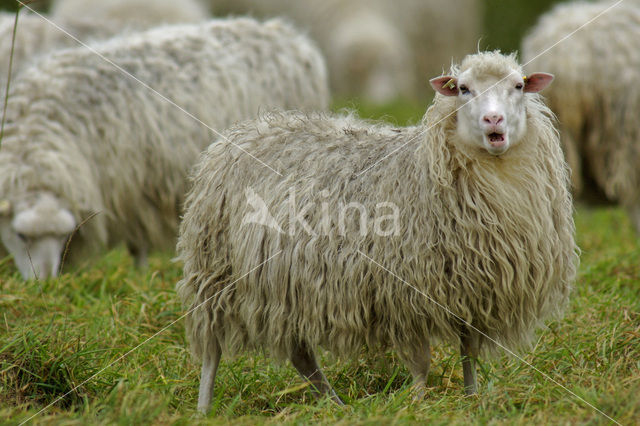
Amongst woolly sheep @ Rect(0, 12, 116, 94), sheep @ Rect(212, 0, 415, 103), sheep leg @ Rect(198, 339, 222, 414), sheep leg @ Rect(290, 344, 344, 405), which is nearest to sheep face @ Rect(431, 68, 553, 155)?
sheep leg @ Rect(290, 344, 344, 405)

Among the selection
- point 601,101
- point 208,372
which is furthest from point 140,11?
point 208,372

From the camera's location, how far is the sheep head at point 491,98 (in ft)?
10.1

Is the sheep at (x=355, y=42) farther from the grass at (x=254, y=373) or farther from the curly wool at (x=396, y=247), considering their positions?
the curly wool at (x=396, y=247)

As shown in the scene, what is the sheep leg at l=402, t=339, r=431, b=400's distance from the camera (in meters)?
3.29

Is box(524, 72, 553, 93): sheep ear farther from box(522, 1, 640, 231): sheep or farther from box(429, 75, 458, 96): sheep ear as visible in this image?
box(522, 1, 640, 231): sheep

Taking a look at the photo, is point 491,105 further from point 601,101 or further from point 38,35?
point 38,35

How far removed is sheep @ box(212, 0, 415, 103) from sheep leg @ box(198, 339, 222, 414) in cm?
916

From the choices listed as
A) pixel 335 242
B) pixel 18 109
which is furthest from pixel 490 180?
Result: pixel 18 109

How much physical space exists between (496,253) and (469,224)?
0.48 feet

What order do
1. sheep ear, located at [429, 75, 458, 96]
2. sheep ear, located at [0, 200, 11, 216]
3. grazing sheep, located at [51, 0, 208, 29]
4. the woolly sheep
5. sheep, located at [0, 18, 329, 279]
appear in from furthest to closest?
grazing sheep, located at [51, 0, 208, 29] → the woolly sheep → sheep, located at [0, 18, 329, 279] → sheep ear, located at [0, 200, 11, 216] → sheep ear, located at [429, 75, 458, 96]

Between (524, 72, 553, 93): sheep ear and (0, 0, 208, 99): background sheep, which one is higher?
(0, 0, 208, 99): background sheep

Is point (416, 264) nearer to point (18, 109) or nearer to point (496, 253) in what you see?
point (496, 253)

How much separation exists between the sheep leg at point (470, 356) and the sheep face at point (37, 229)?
96.8 inches

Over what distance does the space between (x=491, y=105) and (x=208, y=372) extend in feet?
5.11
